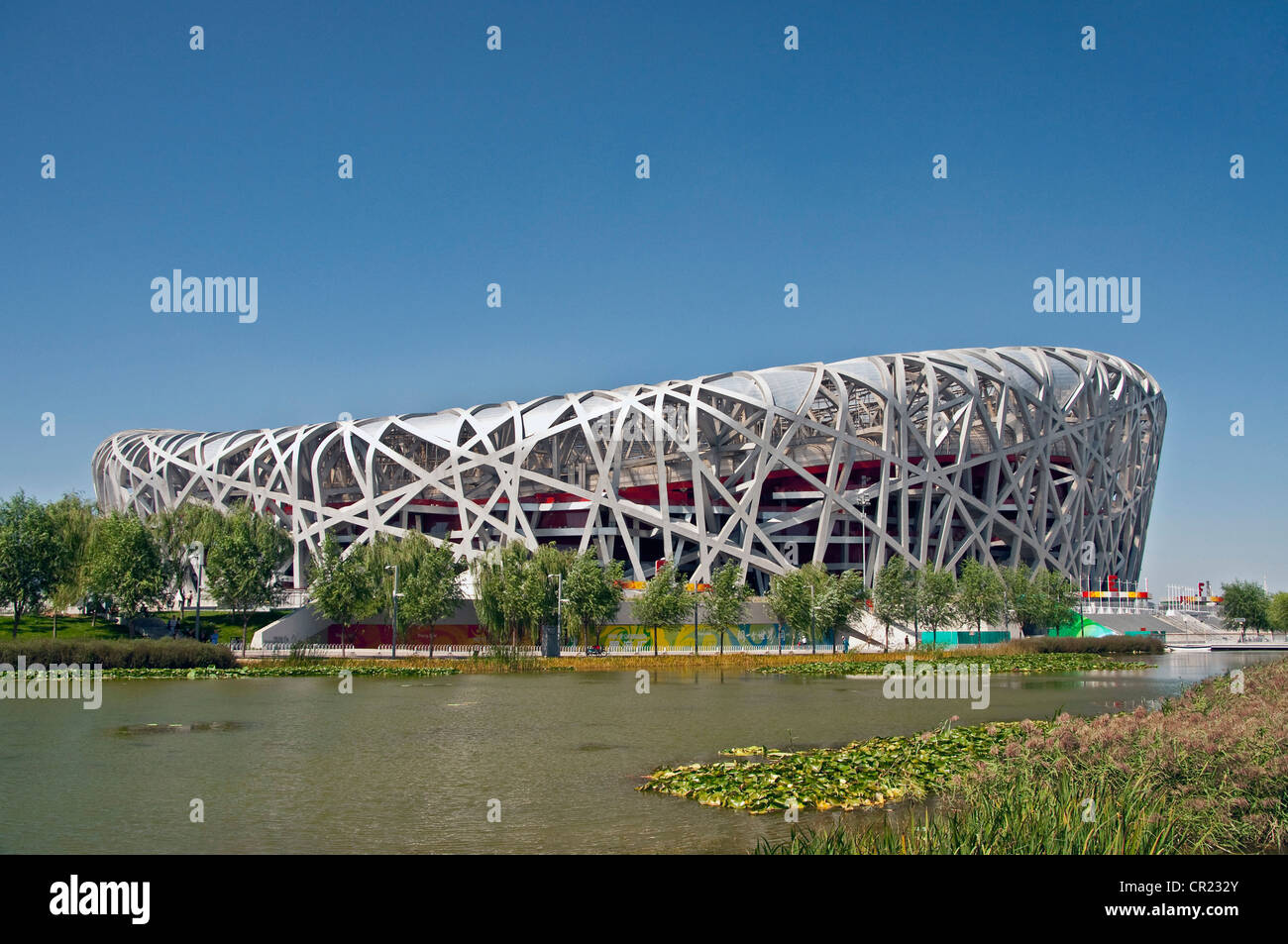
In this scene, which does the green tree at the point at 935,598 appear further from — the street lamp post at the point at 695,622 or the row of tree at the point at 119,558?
the row of tree at the point at 119,558

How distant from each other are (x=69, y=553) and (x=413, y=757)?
32922 millimetres

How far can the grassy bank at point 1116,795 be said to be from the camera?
368 inches

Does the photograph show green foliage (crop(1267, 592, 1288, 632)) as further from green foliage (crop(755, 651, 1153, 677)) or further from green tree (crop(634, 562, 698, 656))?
green tree (crop(634, 562, 698, 656))

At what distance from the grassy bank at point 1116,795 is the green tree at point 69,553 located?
41239 mm

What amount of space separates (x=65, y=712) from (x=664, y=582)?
93.6ft

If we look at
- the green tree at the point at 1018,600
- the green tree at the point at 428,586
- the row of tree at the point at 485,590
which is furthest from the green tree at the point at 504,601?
the green tree at the point at 1018,600

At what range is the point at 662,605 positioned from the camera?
47188 mm

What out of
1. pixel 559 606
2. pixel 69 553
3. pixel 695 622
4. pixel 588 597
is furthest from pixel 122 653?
pixel 695 622

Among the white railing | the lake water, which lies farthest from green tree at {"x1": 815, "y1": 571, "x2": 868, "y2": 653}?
the lake water

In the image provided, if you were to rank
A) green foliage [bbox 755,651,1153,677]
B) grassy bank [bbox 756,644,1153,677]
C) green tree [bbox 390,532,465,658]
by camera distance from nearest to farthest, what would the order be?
green foliage [bbox 755,651,1153,677], grassy bank [bbox 756,644,1153,677], green tree [bbox 390,532,465,658]

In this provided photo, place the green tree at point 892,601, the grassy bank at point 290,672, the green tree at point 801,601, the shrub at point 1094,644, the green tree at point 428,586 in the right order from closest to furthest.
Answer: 1. the grassy bank at point 290,672
2. the green tree at point 428,586
3. the green tree at point 801,601
4. the shrub at point 1094,644
5. the green tree at point 892,601

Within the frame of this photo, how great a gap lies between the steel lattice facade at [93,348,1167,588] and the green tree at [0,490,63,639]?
2015 centimetres

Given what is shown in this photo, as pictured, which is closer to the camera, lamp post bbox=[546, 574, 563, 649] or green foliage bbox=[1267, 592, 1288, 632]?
lamp post bbox=[546, 574, 563, 649]

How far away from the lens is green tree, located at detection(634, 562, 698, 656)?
47281 millimetres
